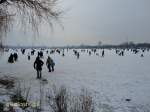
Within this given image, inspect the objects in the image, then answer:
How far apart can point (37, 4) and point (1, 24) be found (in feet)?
7.77

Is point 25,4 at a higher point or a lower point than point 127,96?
higher

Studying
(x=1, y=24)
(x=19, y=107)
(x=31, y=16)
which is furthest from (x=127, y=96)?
(x=1, y=24)

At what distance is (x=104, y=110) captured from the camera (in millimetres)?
9258

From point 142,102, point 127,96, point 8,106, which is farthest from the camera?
point 127,96

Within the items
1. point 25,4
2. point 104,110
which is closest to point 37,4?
point 25,4

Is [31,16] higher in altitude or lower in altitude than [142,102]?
higher

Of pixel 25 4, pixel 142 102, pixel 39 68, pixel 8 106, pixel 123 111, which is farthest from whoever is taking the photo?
pixel 39 68

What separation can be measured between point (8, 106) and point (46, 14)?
778cm

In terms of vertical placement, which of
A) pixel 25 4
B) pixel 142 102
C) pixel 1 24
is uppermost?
pixel 25 4

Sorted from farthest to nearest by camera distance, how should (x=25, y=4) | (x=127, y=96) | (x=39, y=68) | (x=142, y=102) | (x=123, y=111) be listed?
(x=39, y=68)
(x=25, y=4)
(x=127, y=96)
(x=142, y=102)
(x=123, y=111)

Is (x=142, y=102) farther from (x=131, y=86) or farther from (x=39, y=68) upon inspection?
(x=39, y=68)

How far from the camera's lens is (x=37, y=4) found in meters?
14.2

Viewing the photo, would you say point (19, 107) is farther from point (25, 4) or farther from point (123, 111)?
point (25, 4)

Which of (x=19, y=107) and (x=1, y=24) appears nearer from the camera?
(x=19, y=107)
